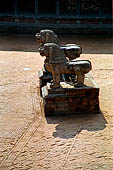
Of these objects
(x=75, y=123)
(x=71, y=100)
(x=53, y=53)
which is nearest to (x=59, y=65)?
(x=53, y=53)

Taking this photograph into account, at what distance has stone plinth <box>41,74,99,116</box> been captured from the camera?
7.66m

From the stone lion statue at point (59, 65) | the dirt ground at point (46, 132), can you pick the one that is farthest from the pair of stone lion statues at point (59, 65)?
the dirt ground at point (46, 132)

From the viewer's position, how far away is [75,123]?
7.33 metres

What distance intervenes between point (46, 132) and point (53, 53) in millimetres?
1788

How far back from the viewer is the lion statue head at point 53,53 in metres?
7.59

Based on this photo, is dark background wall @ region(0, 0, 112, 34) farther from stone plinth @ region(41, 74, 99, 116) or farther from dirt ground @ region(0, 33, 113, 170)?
stone plinth @ region(41, 74, 99, 116)

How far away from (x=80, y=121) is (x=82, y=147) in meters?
1.18

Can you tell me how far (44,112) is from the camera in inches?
306

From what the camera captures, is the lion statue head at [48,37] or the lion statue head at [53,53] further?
the lion statue head at [48,37]

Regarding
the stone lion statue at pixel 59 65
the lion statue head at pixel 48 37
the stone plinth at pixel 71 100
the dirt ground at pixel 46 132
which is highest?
the lion statue head at pixel 48 37

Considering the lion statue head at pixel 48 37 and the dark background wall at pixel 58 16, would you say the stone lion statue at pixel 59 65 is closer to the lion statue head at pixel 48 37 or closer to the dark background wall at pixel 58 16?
the lion statue head at pixel 48 37

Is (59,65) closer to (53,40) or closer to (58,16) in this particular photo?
(53,40)

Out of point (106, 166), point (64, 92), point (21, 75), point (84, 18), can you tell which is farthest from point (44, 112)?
point (84, 18)

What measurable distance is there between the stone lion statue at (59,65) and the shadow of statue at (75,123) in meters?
0.75
